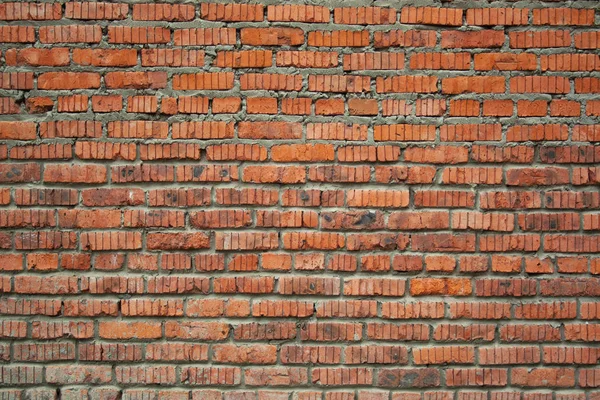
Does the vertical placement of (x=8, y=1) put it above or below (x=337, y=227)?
above

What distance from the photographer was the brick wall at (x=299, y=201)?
2533 mm

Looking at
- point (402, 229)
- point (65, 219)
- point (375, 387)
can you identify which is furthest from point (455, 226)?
point (65, 219)

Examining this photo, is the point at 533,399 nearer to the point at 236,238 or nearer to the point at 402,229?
the point at 402,229

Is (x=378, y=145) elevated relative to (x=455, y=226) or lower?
elevated

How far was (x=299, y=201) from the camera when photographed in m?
2.55

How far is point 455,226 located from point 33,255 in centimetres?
188

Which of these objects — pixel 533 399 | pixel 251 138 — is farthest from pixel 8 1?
pixel 533 399

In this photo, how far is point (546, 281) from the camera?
2.55m

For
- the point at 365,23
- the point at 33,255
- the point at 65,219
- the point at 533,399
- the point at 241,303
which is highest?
the point at 365,23

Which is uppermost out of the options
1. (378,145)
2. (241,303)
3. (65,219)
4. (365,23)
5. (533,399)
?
(365,23)

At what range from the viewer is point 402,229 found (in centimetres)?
255

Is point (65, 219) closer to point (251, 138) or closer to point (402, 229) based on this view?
point (251, 138)

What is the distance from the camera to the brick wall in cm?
253

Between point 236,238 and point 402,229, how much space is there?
2.42 ft
